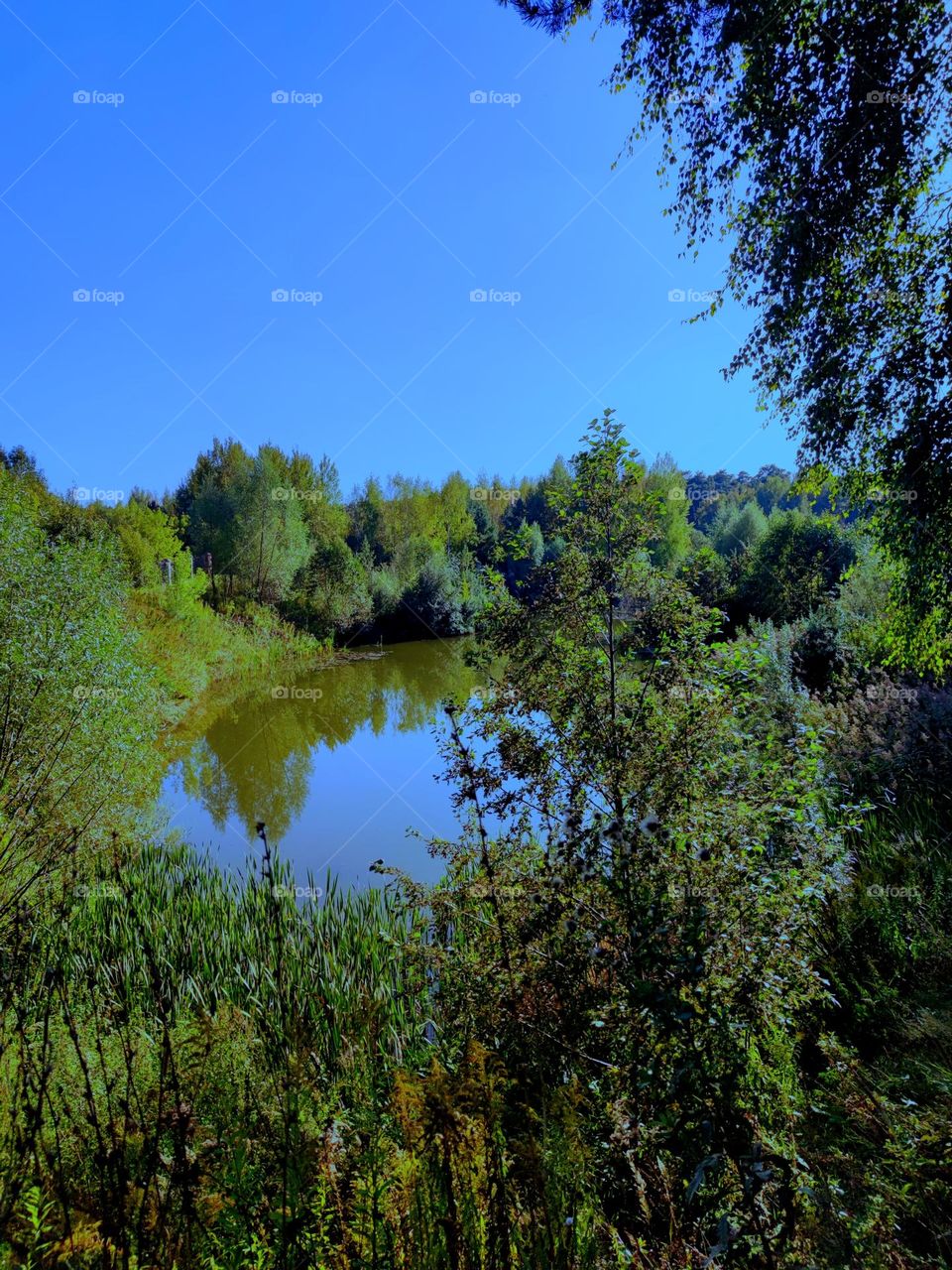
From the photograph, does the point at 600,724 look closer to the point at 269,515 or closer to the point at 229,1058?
the point at 229,1058

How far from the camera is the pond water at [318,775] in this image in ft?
26.7

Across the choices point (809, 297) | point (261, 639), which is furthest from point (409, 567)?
point (809, 297)

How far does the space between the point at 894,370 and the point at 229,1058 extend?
572 centimetres

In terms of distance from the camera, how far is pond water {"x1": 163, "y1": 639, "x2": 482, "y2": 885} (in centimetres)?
812

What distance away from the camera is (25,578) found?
6.80m

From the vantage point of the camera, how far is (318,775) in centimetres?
1227
